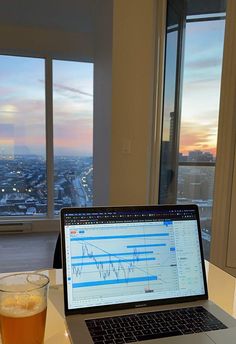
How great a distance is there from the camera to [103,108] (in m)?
3.14

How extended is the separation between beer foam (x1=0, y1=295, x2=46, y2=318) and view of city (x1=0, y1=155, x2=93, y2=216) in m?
3.76

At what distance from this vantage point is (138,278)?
858 millimetres

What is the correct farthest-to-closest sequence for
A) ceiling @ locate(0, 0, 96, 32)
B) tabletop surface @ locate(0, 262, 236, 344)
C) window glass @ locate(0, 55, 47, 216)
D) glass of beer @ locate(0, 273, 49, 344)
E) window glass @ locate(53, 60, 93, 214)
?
window glass @ locate(53, 60, 93, 214) < window glass @ locate(0, 55, 47, 216) < ceiling @ locate(0, 0, 96, 32) < tabletop surface @ locate(0, 262, 236, 344) < glass of beer @ locate(0, 273, 49, 344)

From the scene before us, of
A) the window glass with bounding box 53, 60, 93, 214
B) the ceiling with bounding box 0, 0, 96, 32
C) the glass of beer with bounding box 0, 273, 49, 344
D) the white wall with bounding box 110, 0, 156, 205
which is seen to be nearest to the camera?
the glass of beer with bounding box 0, 273, 49, 344

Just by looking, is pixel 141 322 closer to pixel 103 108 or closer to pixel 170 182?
pixel 170 182

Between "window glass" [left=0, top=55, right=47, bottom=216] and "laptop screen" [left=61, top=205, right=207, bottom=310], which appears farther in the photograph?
"window glass" [left=0, top=55, right=47, bottom=216]

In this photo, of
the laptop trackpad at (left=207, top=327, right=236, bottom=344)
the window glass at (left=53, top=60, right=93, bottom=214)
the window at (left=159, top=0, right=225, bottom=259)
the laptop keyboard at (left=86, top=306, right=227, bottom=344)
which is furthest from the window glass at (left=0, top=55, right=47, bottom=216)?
the laptop trackpad at (left=207, top=327, right=236, bottom=344)

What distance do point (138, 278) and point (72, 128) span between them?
373 centimetres

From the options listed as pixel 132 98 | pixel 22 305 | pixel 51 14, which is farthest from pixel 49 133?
pixel 22 305

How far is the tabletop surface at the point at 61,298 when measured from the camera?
791mm

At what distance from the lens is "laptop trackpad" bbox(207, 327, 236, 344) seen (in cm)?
72

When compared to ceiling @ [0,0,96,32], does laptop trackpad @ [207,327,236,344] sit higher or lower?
lower

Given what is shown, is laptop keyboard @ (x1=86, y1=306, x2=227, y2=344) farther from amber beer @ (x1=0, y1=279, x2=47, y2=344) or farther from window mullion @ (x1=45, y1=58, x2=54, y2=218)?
window mullion @ (x1=45, y1=58, x2=54, y2=218)

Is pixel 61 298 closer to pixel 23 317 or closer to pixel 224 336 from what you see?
pixel 23 317
